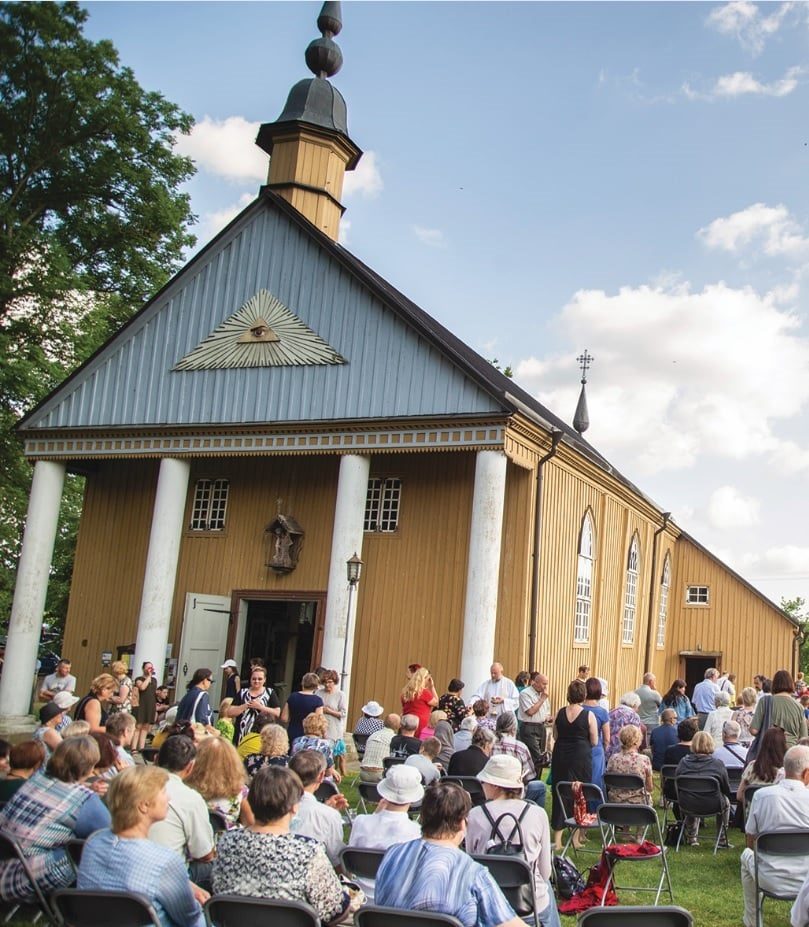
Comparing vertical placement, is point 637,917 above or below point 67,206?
below

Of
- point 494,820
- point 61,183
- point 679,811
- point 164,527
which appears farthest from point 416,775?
point 61,183

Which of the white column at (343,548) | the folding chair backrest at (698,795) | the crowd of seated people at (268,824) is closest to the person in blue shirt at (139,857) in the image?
the crowd of seated people at (268,824)

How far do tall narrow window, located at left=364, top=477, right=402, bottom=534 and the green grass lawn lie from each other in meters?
8.61

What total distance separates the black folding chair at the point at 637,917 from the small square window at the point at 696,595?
2436 centimetres

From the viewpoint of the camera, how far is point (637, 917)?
14.1 ft

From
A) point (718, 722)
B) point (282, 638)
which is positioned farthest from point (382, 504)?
point (718, 722)

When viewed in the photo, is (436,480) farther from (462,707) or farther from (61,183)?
(61,183)

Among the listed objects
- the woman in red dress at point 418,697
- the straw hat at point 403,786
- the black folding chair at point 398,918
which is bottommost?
the black folding chair at point 398,918

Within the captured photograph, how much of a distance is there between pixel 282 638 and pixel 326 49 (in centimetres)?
1340

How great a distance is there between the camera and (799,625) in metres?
26.2

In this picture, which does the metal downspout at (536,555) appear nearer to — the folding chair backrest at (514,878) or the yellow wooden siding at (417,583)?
the yellow wooden siding at (417,583)

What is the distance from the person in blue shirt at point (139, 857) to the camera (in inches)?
191

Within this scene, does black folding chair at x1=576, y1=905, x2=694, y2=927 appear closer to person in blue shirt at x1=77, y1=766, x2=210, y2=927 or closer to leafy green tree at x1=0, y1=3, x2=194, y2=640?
person in blue shirt at x1=77, y1=766, x2=210, y2=927

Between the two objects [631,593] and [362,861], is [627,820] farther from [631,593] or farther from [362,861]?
[631,593]
